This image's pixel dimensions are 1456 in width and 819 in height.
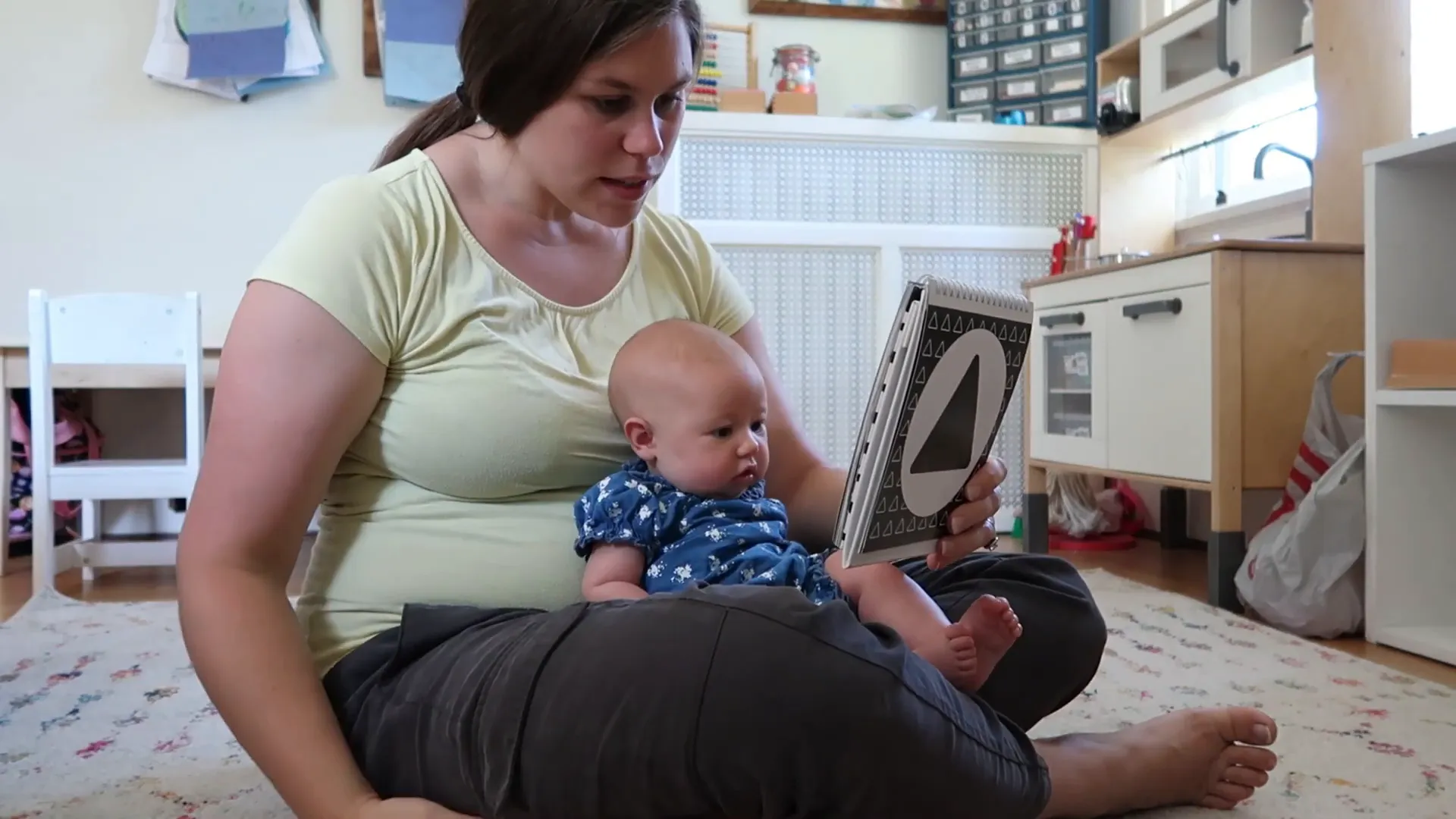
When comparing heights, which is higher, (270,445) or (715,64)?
(715,64)

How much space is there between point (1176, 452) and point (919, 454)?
5.00 ft

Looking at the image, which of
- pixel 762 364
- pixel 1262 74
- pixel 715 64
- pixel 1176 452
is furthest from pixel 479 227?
pixel 715 64

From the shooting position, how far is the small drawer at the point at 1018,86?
10.3 feet

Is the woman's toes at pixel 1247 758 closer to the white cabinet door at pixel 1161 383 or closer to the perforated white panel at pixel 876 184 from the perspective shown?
the white cabinet door at pixel 1161 383

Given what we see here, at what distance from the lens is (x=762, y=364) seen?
3.69 ft

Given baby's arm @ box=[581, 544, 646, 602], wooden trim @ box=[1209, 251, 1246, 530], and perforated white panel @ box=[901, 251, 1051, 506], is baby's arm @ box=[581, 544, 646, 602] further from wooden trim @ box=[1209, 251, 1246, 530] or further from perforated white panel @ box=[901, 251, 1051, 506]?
perforated white panel @ box=[901, 251, 1051, 506]

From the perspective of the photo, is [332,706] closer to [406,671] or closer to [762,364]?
[406,671]

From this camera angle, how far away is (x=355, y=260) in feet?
2.64

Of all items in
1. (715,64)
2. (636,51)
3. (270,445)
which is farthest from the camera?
(715,64)

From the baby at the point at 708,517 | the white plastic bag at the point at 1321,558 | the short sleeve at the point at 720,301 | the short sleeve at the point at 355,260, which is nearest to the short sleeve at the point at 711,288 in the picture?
the short sleeve at the point at 720,301

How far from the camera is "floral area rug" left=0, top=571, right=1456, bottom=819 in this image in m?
1.10

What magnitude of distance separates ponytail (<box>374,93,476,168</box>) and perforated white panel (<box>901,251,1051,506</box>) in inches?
84.7

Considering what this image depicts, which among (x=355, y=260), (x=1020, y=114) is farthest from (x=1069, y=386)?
(x=355, y=260)

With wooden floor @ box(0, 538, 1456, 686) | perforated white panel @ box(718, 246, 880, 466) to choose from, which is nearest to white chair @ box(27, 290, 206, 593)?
wooden floor @ box(0, 538, 1456, 686)
